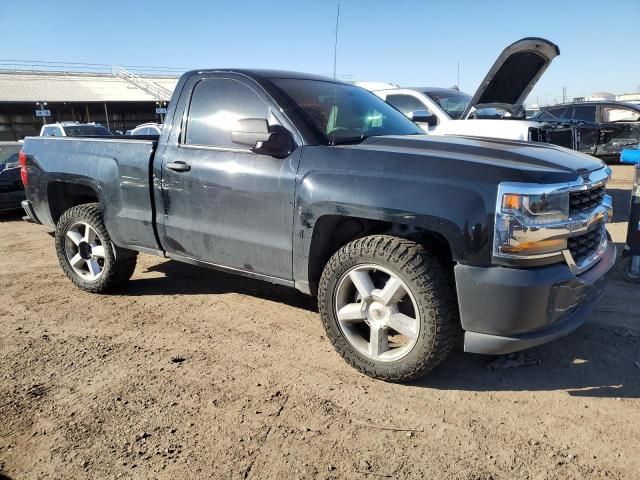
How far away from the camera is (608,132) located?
41.6 feet

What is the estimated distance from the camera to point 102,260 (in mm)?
4773

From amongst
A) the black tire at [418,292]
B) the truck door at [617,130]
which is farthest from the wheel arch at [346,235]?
the truck door at [617,130]

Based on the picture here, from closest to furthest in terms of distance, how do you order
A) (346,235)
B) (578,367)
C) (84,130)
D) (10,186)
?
(578,367) < (346,235) < (10,186) < (84,130)

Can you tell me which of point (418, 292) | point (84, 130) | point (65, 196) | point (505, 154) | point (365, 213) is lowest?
point (418, 292)

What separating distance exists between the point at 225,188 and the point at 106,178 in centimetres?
140

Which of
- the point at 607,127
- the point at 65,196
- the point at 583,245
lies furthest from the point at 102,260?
the point at 607,127

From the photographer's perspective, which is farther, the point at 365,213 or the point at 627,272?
the point at 627,272

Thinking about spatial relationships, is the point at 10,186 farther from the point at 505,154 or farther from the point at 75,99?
the point at 75,99

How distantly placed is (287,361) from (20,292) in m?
3.22

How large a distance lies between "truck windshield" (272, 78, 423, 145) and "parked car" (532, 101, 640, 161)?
9.66 meters

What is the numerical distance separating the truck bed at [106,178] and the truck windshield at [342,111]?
52.1 inches

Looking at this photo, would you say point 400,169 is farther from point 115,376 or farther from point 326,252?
point 115,376

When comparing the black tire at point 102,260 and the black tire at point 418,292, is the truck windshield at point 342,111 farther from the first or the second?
the black tire at point 102,260

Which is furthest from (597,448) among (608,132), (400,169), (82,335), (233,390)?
(608,132)
